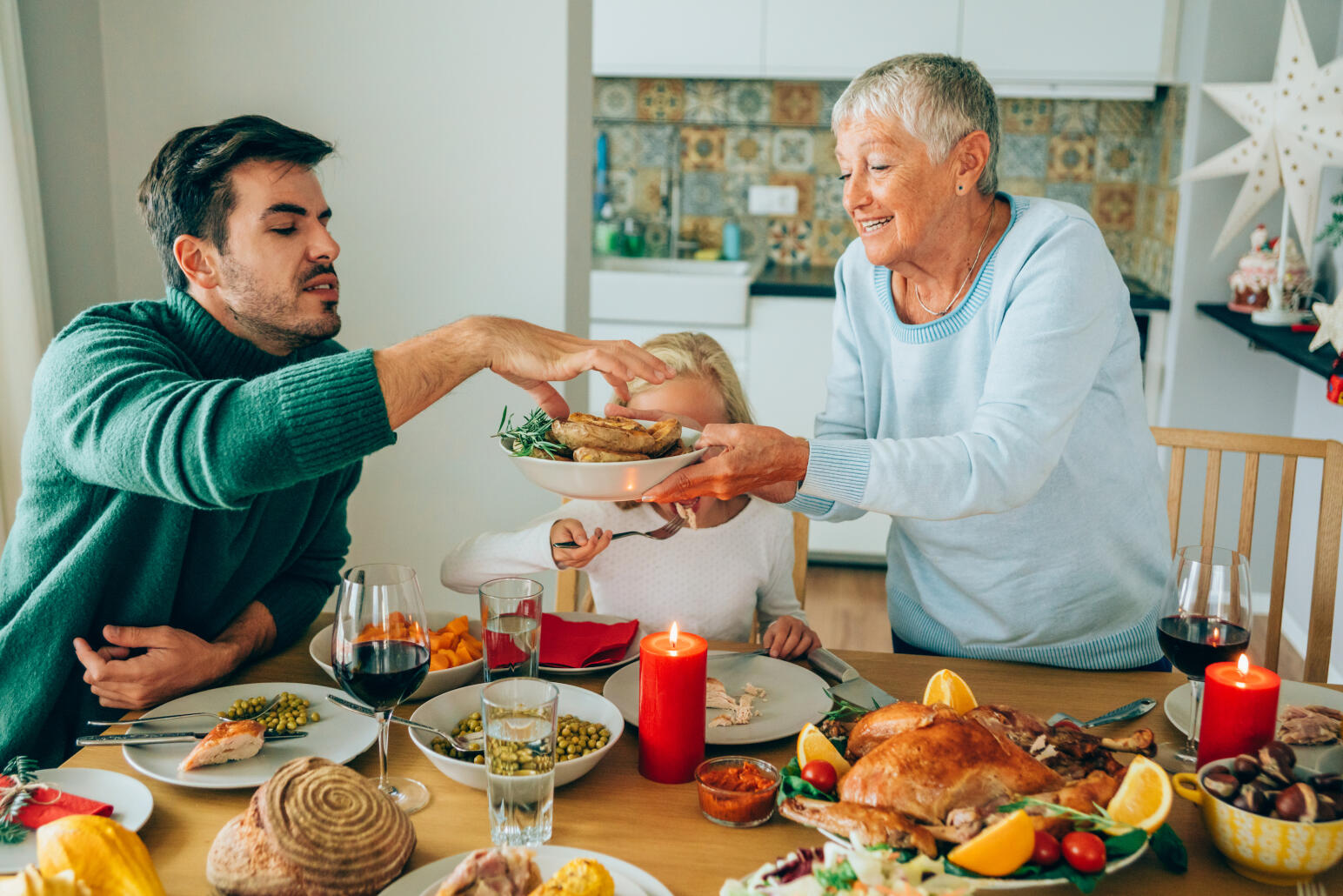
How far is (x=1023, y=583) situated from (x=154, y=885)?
1.20m

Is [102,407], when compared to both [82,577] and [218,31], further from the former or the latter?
[218,31]

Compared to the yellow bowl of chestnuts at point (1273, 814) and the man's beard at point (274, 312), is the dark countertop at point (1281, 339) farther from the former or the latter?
the man's beard at point (274, 312)

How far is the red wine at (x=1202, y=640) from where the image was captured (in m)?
1.16

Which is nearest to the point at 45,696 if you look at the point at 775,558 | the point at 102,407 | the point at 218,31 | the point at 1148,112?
the point at 102,407

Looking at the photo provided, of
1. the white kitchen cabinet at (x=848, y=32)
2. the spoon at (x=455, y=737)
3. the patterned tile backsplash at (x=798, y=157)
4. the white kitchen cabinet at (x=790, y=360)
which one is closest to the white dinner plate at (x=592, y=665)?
the spoon at (x=455, y=737)

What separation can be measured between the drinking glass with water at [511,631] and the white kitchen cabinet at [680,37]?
3.29 m

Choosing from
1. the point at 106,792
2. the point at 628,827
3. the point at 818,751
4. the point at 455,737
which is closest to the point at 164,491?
the point at 106,792

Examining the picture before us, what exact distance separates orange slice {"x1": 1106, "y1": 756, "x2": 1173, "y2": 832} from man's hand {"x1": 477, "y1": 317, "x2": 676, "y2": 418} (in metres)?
0.71

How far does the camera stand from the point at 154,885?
0.90 meters

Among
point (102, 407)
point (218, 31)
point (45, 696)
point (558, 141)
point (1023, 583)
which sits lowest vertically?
point (45, 696)

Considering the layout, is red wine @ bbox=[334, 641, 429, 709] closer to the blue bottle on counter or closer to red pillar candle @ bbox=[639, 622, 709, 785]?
red pillar candle @ bbox=[639, 622, 709, 785]

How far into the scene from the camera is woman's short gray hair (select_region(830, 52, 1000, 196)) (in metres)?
1.49

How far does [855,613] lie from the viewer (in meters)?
3.89

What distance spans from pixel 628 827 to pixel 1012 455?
67 centimetres
